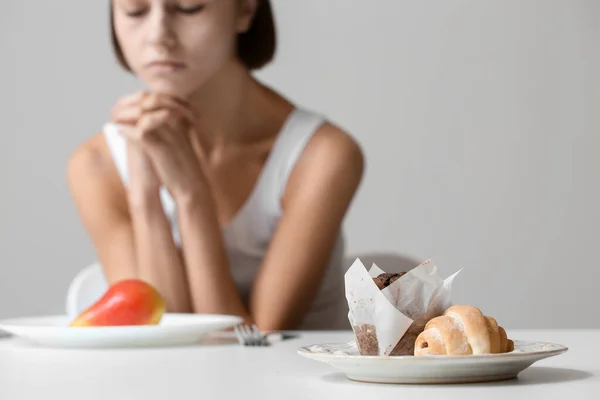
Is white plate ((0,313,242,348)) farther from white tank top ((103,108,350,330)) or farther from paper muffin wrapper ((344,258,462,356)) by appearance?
white tank top ((103,108,350,330))

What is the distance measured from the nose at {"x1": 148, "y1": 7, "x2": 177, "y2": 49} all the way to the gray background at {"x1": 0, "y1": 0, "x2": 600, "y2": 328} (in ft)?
5.12

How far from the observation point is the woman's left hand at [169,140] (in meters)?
1.62

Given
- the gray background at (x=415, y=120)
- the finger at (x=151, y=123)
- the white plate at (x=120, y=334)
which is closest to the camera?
the white plate at (x=120, y=334)

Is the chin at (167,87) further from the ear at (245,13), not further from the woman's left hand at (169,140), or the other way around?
the ear at (245,13)

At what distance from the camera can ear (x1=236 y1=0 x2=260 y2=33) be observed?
2021 millimetres

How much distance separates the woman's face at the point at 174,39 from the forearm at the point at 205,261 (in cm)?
25

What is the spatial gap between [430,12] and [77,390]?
2.94 metres

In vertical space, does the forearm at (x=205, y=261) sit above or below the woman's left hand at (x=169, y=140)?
below

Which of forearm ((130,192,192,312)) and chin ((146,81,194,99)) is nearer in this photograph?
forearm ((130,192,192,312))

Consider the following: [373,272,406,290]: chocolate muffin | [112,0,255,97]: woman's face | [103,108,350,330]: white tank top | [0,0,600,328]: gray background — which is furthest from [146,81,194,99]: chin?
[0,0,600,328]: gray background

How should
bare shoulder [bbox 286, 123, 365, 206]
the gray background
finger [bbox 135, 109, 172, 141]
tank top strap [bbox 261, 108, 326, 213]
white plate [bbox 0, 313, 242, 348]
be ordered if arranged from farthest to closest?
the gray background → tank top strap [bbox 261, 108, 326, 213] → bare shoulder [bbox 286, 123, 365, 206] → finger [bbox 135, 109, 172, 141] → white plate [bbox 0, 313, 242, 348]

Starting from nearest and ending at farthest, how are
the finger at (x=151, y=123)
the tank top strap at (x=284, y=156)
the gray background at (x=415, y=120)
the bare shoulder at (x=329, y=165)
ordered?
the finger at (x=151, y=123) < the bare shoulder at (x=329, y=165) < the tank top strap at (x=284, y=156) < the gray background at (x=415, y=120)

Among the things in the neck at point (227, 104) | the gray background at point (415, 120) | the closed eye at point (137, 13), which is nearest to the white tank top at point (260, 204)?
the neck at point (227, 104)

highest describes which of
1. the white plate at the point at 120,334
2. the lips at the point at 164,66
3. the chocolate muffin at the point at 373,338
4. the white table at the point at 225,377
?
the lips at the point at 164,66
